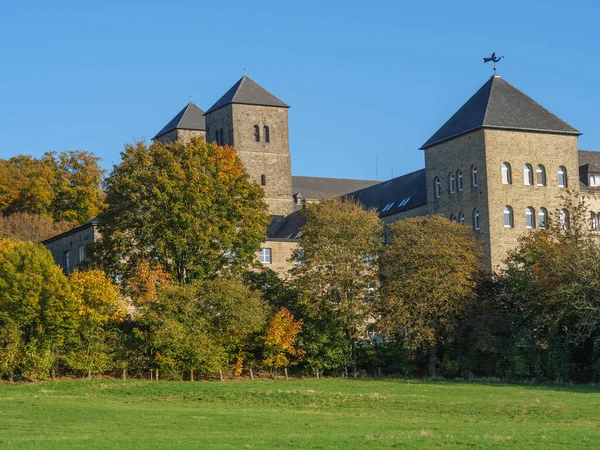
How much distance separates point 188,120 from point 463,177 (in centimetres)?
4294

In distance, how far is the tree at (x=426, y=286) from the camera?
53812 millimetres

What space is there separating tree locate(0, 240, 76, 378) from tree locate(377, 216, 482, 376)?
1539cm

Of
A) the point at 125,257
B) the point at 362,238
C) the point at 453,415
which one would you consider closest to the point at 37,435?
the point at 453,415

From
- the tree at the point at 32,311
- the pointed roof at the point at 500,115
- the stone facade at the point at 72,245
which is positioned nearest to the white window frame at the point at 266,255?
the stone facade at the point at 72,245

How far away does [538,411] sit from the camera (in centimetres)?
3681

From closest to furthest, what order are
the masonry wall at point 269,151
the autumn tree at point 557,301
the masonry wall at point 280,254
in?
the autumn tree at point 557,301 → the masonry wall at point 280,254 → the masonry wall at point 269,151

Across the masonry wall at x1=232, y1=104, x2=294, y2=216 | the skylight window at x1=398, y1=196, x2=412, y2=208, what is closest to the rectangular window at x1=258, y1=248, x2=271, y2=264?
Answer: the skylight window at x1=398, y1=196, x2=412, y2=208

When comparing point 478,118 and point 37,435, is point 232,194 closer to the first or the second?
point 478,118

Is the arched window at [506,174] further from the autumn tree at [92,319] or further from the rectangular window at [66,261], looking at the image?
the autumn tree at [92,319]

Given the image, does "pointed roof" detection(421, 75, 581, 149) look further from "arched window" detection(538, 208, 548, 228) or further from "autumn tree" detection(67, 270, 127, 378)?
"autumn tree" detection(67, 270, 127, 378)

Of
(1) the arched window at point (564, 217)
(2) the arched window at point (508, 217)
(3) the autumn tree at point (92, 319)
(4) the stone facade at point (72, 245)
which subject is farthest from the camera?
(1) the arched window at point (564, 217)

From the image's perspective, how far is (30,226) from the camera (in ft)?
260

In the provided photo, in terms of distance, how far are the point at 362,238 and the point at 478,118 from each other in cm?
1859

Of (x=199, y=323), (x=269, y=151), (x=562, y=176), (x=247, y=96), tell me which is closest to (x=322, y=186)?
(x=269, y=151)
